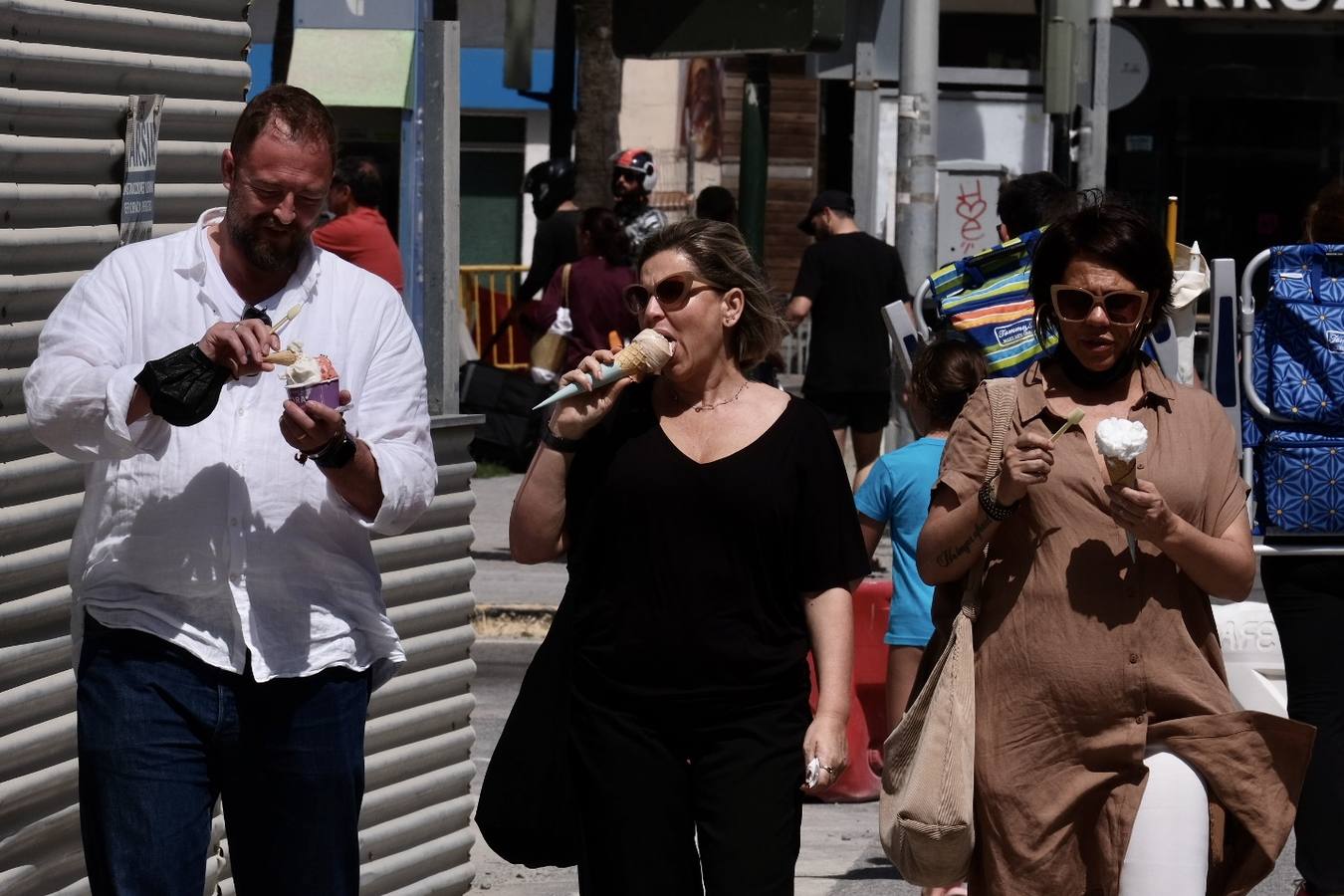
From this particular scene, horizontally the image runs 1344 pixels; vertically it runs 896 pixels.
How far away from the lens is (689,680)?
394 centimetres

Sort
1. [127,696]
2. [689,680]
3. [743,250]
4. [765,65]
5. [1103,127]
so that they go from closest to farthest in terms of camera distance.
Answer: [127,696] < [689,680] < [743,250] < [765,65] < [1103,127]

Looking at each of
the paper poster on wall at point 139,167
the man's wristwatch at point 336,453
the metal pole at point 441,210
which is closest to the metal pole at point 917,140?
the metal pole at point 441,210

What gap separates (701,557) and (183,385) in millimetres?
1051

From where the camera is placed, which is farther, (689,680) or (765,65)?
(765,65)

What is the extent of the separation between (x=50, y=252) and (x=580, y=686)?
145 centimetres

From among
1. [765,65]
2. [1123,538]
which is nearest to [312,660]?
[1123,538]

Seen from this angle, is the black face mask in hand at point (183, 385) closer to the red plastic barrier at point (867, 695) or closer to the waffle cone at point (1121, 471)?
the waffle cone at point (1121, 471)

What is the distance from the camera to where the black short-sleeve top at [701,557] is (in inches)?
155

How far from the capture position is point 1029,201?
741cm

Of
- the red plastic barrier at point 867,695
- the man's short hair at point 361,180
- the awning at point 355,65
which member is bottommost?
the red plastic barrier at point 867,695

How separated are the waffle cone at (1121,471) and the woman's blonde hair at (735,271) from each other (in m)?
0.75

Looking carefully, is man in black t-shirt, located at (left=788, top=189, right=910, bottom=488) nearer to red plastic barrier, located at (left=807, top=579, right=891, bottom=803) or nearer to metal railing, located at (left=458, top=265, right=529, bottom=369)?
red plastic barrier, located at (left=807, top=579, right=891, bottom=803)

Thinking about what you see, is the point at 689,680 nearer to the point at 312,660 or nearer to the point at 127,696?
the point at 312,660

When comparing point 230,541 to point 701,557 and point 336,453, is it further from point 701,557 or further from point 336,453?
point 701,557
